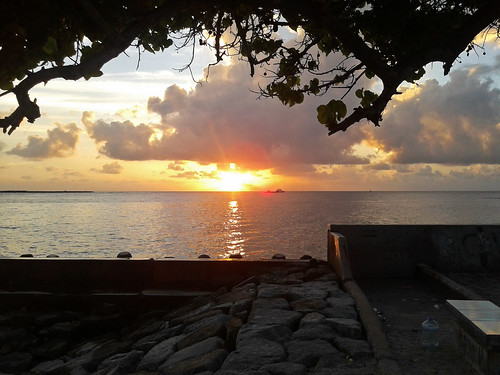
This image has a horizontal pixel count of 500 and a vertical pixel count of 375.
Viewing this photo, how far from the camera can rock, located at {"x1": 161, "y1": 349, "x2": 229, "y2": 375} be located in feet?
17.0

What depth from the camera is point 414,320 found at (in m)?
6.63

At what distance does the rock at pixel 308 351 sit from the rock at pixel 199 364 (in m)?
0.82

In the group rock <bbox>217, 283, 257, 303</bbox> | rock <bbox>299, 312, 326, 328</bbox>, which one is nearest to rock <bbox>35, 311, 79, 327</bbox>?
rock <bbox>217, 283, 257, 303</bbox>

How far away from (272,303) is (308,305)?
0.58 meters

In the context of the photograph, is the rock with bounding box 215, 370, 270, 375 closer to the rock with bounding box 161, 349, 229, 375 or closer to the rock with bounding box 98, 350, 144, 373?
the rock with bounding box 161, 349, 229, 375

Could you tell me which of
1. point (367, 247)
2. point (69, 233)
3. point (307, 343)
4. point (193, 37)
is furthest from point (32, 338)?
point (69, 233)

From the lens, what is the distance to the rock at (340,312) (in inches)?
253

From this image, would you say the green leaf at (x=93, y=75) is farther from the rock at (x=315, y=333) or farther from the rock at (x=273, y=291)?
the rock at (x=273, y=291)

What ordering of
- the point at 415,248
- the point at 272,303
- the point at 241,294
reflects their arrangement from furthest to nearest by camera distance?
1. the point at 415,248
2. the point at 241,294
3. the point at 272,303

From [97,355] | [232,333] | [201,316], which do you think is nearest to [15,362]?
[97,355]

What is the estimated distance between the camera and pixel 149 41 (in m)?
7.46

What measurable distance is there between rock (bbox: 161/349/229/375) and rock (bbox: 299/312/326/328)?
1264mm

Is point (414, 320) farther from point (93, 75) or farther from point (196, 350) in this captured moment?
point (93, 75)

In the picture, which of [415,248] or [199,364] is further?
[415,248]
